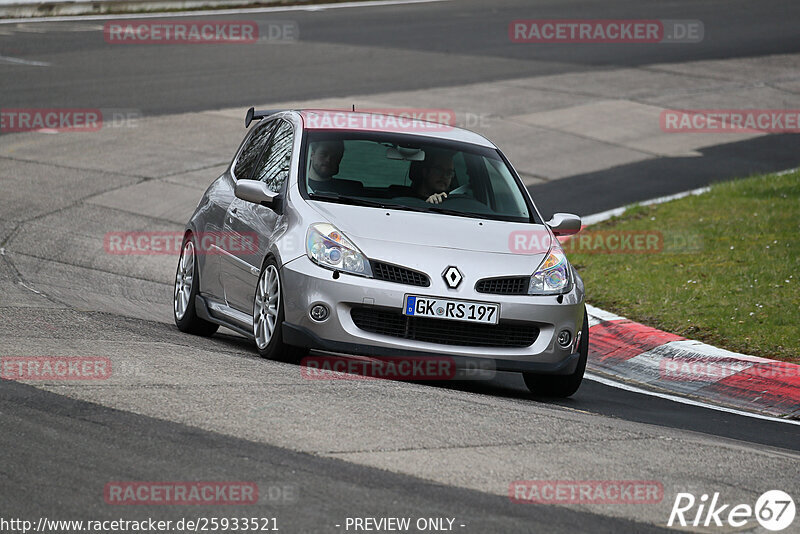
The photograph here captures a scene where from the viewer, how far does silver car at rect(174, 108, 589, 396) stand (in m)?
7.72

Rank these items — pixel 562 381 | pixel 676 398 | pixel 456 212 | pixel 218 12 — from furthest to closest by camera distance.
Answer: pixel 218 12 < pixel 676 398 < pixel 456 212 < pixel 562 381

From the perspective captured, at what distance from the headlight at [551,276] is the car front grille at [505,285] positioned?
0.16ft

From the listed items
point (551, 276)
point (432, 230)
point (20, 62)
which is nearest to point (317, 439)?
point (432, 230)

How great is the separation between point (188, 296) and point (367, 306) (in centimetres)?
245

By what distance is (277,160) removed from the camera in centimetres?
914

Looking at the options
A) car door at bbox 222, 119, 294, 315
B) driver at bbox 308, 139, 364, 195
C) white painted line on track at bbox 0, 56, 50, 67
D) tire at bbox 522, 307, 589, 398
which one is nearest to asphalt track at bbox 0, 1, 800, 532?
tire at bbox 522, 307, 589, 398

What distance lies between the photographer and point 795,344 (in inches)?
385

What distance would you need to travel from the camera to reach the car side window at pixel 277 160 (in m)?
8.87

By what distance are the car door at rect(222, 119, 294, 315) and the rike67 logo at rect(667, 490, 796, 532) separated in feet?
12.1

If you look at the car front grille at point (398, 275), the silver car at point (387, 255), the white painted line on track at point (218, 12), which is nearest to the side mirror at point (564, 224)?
the silver car at point (387, 255)

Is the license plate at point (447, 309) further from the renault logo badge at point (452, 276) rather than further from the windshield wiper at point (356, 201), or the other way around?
the windshield wiper at point (356, 201)

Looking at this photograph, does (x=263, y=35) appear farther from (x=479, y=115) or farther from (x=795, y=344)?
(x=795, y=344)

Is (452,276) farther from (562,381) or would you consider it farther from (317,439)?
(317,439)

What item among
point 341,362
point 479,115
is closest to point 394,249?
point 341,362
